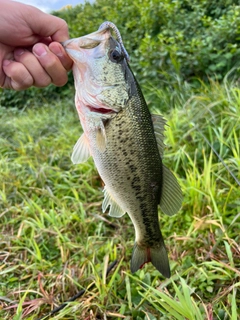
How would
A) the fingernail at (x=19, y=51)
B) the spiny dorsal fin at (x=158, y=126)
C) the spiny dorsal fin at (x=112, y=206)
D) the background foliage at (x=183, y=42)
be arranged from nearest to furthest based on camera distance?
the spiny dorsal fin at (x=158, y=126), the spiny dorsal fin at (x=112, y=206), the fingernail at (x=19, y=51), the background foliage at (x=183, y=42)

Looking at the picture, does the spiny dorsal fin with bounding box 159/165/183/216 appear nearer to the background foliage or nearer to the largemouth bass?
the largemouth bass

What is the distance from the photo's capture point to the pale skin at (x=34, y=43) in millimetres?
1627

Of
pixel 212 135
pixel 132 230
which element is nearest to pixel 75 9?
pixel 212 135

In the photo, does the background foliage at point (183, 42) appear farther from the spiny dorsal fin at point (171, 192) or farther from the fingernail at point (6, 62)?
the fingernail at point (6, 62)

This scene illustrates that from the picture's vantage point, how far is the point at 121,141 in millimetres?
1496

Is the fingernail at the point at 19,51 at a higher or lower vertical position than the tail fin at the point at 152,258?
higher

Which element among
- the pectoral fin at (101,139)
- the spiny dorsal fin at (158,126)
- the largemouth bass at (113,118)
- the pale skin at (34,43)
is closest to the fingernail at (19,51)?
the pale skin at (34,43)

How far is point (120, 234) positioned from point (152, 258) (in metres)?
0.98

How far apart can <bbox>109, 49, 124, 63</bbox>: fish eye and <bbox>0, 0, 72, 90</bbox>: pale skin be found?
0.96ft

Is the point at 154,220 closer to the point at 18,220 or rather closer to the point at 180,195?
the point at 180,195

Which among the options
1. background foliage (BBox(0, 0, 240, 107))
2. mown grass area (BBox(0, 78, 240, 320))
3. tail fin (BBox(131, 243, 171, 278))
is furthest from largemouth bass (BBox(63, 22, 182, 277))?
background foliage (BBox(0, 0, 240, 107))

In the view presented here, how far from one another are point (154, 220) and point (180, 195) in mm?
206

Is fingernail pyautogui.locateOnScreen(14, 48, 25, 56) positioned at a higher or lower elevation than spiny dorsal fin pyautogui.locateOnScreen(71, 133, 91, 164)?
higher

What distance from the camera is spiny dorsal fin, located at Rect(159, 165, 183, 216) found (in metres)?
1.60
